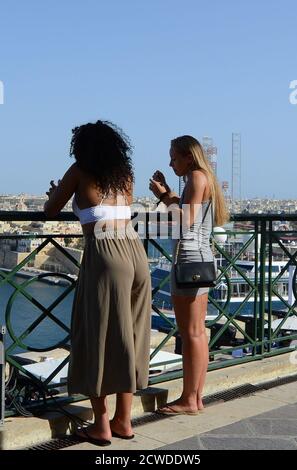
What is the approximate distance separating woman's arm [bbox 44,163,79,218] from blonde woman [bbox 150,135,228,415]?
676 millimetres

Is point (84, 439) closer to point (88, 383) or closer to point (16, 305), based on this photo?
point (88, 383)

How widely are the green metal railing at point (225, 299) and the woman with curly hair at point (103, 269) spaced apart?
1.42 feet

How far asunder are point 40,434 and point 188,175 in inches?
67.0

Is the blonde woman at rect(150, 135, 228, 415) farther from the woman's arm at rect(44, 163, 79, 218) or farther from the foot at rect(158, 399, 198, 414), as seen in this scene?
the woman's arm at rect(44, 163, 79, 218)

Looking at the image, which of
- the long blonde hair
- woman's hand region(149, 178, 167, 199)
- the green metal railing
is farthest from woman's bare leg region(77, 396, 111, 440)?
the long blonde hair

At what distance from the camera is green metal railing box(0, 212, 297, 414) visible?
384cm

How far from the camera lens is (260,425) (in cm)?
396

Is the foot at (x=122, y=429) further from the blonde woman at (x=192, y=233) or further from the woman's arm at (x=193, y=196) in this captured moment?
the woman's arm at (x=193, y=196)

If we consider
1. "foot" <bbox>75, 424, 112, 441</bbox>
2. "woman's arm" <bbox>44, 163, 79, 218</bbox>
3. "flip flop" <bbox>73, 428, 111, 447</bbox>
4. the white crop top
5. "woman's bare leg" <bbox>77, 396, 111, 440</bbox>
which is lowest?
"flip flop" <bbox>73, 428, 111, 447</bbox>

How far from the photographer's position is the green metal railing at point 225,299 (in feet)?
12.6

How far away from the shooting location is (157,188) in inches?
154

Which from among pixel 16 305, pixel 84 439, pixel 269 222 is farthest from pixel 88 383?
pixel 269 222

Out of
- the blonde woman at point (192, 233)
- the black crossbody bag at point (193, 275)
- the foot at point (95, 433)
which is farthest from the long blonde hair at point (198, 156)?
the foot at point (95, 433)
